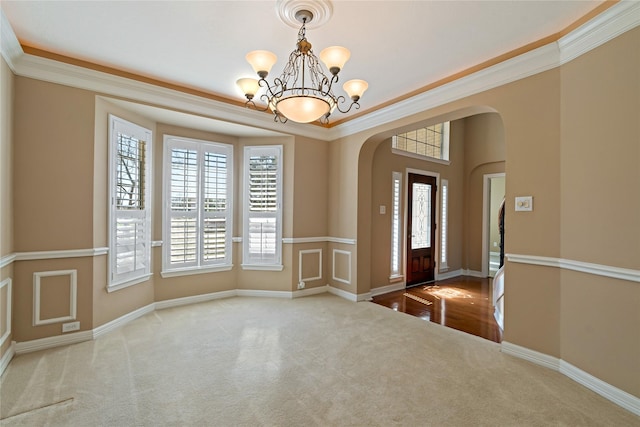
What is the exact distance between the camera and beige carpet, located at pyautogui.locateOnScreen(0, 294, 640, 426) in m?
2.01

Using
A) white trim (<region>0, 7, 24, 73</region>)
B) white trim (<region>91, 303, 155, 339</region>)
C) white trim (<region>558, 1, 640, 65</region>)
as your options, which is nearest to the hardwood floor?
white trim (<region>558, 1, 640, 65</region>)

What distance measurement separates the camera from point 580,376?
2422 mm

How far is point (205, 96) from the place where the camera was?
3879 millimetres

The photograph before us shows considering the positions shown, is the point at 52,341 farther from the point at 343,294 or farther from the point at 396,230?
the point at 396,230

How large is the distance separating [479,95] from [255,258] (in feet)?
12.3

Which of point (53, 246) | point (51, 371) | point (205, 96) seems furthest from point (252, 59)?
point (51, 371)

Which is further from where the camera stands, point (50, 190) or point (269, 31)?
point (50, 190)

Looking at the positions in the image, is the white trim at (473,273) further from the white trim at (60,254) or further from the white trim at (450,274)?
the white trim at (60,254)

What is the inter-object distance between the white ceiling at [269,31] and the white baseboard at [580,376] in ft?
9.21

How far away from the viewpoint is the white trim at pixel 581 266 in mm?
2135

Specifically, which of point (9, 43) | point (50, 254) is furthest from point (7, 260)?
point (9, 43)

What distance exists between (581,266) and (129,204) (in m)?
4.63

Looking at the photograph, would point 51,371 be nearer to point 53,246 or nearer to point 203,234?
point 53,246

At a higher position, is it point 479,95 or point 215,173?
point 479,95
